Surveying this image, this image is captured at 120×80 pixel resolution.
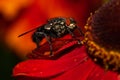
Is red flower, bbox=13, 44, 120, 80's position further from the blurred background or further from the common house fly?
the blurred background

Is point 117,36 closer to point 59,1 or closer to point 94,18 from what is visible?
point 94,18

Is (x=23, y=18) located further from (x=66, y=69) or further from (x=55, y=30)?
(x=66, y=69)

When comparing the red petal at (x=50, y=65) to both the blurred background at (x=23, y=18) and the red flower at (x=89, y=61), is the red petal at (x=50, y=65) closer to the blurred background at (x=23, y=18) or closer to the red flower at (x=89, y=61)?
the red flower at (x=89, y=61)

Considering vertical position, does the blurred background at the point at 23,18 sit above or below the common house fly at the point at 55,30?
below

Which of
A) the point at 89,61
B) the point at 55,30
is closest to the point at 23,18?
the point at 55,30

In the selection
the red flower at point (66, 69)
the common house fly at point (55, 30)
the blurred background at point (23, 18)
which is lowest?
the blurred background at point (23, 18)

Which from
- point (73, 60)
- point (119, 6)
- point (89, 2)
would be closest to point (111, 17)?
point (119, 6)

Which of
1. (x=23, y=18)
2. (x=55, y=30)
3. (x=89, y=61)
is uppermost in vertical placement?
(x=55, y=30)

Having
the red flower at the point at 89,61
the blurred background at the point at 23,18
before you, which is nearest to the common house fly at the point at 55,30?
the red flower at the point at 89,61

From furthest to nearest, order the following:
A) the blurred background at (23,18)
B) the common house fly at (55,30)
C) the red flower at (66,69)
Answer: the blurred background at (23,18) < the common house fly at (55,30) < the red flower at (66,69)
